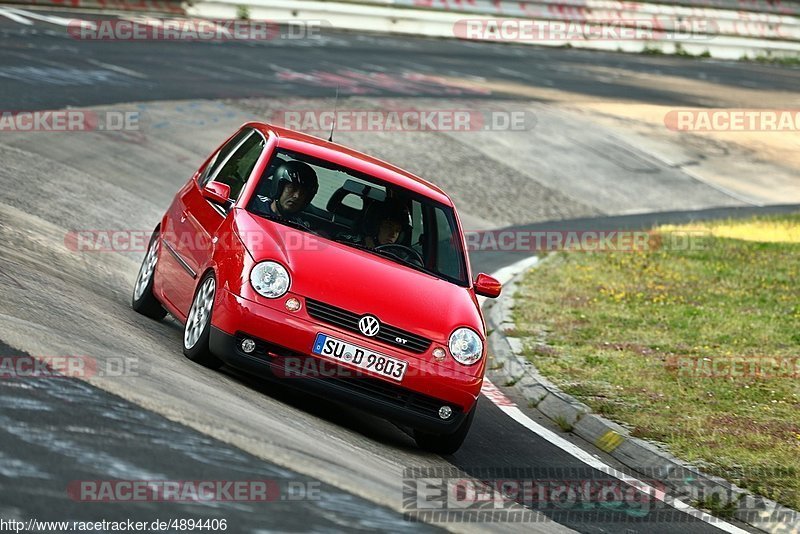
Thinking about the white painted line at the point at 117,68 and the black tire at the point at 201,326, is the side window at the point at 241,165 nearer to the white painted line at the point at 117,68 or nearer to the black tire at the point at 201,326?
the black tire at the point at 201,326

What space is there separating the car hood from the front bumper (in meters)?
0.22

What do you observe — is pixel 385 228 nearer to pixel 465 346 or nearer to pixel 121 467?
→ pixel 465 346

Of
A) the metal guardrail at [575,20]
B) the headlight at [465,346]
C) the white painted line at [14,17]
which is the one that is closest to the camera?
the headlight at [465,346]

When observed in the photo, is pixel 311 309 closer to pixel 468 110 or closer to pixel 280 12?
pixel 468 110

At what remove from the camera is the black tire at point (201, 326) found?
27.6ft

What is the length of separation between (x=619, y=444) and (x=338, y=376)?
7.98 feet

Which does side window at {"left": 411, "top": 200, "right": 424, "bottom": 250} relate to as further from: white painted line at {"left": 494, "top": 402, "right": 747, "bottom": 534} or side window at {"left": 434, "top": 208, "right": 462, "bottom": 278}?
white painted line at {"left": 494, "top": 402, "right": 747, "bottom": 534}

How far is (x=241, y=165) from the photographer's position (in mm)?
9727

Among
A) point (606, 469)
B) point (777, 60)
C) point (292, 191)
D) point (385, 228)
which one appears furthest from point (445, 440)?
point (777, 60)

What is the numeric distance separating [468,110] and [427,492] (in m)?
20.1

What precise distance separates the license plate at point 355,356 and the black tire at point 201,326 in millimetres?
789

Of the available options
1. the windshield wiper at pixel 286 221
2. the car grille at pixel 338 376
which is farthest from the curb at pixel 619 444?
the windshield wiper at pixel 286 221

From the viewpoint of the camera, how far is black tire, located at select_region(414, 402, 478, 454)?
8453 mm

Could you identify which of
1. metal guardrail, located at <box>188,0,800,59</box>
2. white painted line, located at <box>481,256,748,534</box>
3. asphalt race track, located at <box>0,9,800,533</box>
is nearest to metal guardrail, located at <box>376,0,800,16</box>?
metal guardrail, located at <box>188,0,800,59</box>
